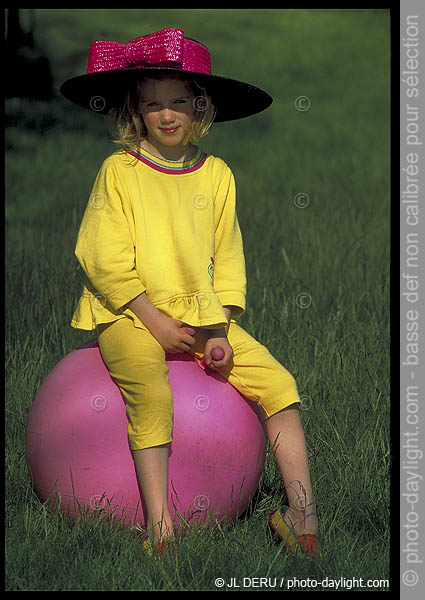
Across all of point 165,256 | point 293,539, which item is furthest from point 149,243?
point 293,539

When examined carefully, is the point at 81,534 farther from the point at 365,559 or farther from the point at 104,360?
the point at 365,559

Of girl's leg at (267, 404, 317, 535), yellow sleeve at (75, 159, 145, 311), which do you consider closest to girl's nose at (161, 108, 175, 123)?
yellow sleeve at (75, 159, 145, 311)

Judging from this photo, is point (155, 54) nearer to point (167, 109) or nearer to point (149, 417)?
point (167, 109)

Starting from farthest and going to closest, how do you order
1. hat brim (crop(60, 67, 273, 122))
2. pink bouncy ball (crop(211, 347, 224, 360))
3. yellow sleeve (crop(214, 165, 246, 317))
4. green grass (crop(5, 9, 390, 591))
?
1. yellow sleeve (crop(214, 165, 246, 317))
2. hat brim (crop(60, 67, 273, 122))
3. pink bouncy ball (crop(211, 347, 224, 360))
4. green grass (crop(5, 9, 390, 591))

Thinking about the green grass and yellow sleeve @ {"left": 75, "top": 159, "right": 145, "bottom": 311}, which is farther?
yellow sleeve @ {"left": 75, "top": 159, "right": 145, "bottom": 311}

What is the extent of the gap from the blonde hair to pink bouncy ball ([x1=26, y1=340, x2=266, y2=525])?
38.2 inches

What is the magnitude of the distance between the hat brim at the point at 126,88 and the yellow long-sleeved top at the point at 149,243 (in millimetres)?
302

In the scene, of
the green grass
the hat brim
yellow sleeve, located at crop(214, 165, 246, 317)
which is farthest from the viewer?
yellow sleeve, located at crop(214, 165, 246, 317)

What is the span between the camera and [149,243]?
3.77 m

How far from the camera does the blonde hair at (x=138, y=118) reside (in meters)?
3.86

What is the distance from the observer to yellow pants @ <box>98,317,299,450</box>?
11.6 ft

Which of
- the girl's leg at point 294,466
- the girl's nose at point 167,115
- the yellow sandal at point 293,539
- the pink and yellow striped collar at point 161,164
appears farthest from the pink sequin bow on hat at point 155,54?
the yellow sandal at point 293,539

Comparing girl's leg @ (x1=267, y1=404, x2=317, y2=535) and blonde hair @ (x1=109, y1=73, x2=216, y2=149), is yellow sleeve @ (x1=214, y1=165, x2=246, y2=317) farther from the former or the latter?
girl's leg @ (x1=267, y1=404, x2=317, y2=535)

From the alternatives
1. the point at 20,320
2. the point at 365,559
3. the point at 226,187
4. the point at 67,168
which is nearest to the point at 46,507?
the point at 365,559
